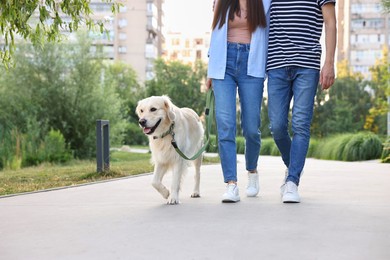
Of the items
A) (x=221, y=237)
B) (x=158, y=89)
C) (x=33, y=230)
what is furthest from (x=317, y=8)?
(x=158, y=89)

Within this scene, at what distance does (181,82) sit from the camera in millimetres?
58906

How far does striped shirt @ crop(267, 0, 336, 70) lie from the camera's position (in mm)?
6125

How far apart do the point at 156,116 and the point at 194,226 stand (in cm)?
198

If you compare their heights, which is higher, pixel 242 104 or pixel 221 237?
pixel 242 104

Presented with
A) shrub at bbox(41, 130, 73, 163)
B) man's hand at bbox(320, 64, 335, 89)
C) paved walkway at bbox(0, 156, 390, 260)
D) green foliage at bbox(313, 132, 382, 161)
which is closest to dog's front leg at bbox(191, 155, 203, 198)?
paved walkway at bbox(0, 156, 390, 260)

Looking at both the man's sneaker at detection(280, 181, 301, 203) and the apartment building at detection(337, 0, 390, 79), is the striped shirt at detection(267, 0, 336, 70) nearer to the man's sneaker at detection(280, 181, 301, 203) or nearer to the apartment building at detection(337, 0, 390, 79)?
the man's sneaker at detection(280, 181, 301, 203)

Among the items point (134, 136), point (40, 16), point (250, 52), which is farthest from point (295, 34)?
point (134, 136)

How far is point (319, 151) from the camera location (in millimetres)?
23438

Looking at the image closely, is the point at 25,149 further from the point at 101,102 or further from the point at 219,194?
the point at 219,194

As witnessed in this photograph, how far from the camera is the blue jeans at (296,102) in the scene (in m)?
6.12

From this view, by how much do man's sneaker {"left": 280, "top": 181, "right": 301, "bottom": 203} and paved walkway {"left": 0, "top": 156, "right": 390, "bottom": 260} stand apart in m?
0.10

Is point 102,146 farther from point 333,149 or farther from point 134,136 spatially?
point 134,136

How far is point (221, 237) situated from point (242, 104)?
2.33 meters

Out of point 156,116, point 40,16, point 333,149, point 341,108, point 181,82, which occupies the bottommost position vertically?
point 341,108
